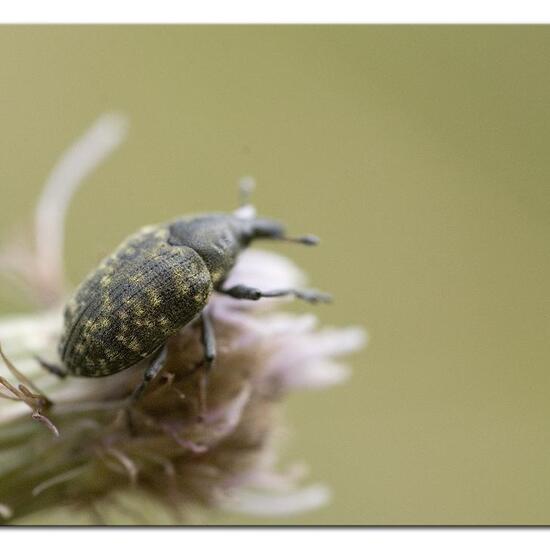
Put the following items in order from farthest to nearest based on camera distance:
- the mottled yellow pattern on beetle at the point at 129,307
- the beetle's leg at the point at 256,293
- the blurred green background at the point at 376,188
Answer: the blurred green background at the point at 376,188 → the beetle's leg at the point at 256,293 → the mottled yellow pattern on beetle at the point at 129,307

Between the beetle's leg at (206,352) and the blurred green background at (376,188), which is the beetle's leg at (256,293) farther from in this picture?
the blurred green background at (376,188)

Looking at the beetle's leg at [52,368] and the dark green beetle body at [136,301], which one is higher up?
the dark green beetle body at [136,301]

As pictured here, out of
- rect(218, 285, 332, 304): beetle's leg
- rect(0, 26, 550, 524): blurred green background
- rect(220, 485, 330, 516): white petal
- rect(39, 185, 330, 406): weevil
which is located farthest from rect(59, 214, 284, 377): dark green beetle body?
rect(0, 26, 550, 524): blurred green background

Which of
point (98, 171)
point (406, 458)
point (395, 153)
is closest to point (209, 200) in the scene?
point (98, 171)

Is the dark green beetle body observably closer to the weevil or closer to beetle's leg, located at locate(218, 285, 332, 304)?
the weevil

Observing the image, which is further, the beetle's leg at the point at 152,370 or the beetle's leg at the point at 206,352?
the beetle's leg at the point at 206,352

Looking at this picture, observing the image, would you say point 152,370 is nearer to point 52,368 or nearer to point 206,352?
point 206,352

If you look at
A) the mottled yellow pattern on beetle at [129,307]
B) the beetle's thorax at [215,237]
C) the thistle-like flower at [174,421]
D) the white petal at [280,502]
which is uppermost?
the beetle's thorax at [215,237]

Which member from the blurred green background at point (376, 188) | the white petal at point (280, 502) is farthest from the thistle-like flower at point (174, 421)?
the blurred green background at point (376, 188)
